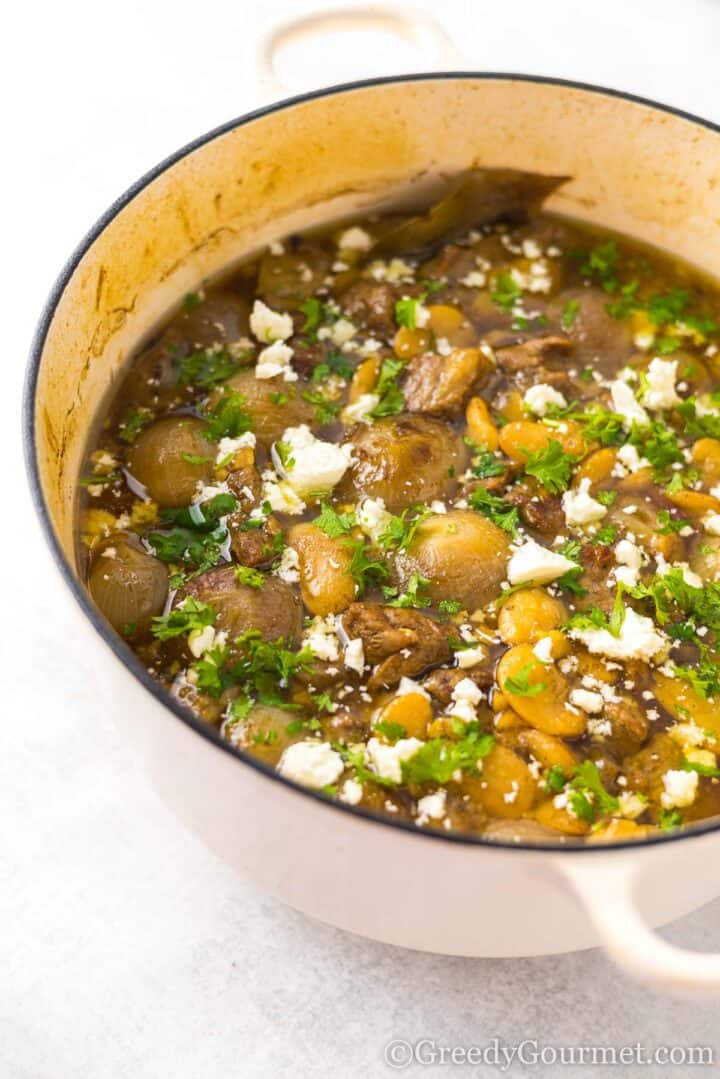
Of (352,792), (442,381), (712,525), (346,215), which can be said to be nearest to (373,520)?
(442,381)

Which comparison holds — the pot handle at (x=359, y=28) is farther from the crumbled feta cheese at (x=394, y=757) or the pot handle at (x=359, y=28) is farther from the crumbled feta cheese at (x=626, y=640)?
the crumbled feta cheese at (x=394, y=757)

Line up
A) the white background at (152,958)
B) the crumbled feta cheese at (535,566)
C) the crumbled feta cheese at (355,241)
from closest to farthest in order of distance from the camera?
the white background at (152,958)
the crumbled feta cheese at (535,566)
the crumbled feta cheese at (355,241)

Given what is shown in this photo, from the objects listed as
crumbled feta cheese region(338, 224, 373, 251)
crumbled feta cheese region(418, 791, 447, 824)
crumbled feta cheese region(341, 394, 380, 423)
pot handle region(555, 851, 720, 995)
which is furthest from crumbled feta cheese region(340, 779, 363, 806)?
crumbled feta cheese region(338, 224, 373, 251)

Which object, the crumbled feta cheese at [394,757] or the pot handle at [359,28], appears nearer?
the crumbled feta cheese at [394,757]

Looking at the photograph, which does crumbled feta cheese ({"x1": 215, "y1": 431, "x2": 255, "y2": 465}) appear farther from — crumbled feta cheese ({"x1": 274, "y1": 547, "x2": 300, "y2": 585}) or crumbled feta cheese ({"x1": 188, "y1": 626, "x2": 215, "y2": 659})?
crumbled feta cheese ({"x1": 188, "y1": 626, "x2": 215, "y2": 659})

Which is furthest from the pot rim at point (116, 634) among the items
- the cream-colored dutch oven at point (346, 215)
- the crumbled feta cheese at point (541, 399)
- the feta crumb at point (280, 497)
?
the crumbled feta cheese at point (541, 399)

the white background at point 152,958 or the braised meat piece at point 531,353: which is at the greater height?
the braised meat piece at point 531,353

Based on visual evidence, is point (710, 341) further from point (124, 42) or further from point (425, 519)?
point (124, 42)
